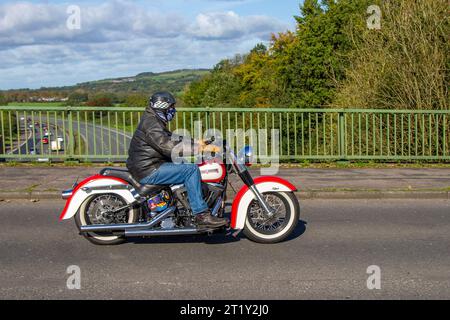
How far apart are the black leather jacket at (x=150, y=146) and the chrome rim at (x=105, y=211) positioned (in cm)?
38

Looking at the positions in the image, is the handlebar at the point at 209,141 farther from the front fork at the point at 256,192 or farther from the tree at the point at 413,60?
the tree at the point at 413,60

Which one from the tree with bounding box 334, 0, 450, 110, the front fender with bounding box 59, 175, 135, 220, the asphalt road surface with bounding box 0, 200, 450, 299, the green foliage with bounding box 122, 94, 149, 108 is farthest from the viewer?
the tree with bounding box 334, 0, 450, 110

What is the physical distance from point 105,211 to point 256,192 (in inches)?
68.0

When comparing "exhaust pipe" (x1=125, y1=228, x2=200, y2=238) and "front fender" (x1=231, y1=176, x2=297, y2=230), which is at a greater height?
"front fender" (x1=231, y1=176, x2=297, y2=230)

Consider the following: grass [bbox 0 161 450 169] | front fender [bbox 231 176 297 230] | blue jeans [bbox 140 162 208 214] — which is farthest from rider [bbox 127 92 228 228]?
grass [bbox 0 161 450 169]

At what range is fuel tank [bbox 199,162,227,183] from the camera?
696 cm

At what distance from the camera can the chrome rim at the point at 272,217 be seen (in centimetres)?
725

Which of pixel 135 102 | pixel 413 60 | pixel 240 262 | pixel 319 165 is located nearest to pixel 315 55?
pixel 413 60

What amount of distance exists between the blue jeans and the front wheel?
2.31 feet

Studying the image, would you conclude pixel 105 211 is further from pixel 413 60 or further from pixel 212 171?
pixel 413 60

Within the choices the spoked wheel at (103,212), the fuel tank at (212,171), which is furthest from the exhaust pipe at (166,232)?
the fuel tank at (212,171)

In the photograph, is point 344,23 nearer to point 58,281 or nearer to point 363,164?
→ point 363,164

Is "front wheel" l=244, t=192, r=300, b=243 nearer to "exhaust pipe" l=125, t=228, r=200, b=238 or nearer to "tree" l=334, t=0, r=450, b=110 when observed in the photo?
"exhaust pipe" l=125, t=228, r=200, b=238

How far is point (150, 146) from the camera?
713 centimetres
